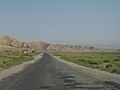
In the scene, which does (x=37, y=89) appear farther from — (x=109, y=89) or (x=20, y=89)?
(x=109, y=89)

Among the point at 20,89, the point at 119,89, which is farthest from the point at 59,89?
the point at 119,89

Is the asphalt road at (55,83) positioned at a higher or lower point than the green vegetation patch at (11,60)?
higher

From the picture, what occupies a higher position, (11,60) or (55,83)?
(55,83)

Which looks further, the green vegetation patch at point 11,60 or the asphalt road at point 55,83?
the green vegetation patch at point 11,60

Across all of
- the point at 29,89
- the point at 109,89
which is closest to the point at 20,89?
the point at 29,89

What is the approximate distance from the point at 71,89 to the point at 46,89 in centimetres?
141

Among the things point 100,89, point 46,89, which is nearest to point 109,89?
point 100,89

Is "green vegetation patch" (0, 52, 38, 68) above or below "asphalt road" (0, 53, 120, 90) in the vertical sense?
below

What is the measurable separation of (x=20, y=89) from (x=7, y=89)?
852mm

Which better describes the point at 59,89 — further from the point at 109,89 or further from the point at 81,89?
the point at 109,89

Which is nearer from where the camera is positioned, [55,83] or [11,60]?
[55,83]

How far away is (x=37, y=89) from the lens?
1786 centimetres

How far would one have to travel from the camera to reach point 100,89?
17797 millimetres

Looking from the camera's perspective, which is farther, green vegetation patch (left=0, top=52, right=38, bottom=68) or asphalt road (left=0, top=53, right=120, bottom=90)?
green vegetation patch (left=0, top=52, right=38, bottom=68)
